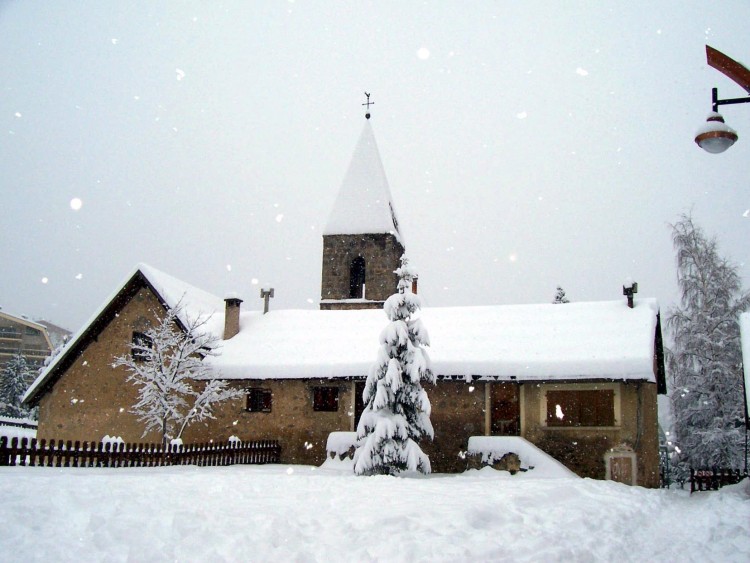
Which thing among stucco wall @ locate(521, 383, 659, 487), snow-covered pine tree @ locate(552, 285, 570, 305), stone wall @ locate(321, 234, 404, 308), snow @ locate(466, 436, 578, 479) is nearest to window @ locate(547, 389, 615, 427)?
stucco wall @ locate(521, 383, 659, 487)

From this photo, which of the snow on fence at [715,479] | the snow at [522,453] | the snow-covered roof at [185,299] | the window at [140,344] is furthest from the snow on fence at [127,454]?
the snow on fence at [715,479]

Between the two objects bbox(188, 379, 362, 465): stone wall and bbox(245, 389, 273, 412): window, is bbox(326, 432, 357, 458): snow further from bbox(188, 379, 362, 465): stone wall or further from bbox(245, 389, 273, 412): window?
bbox(245, 389, 273, 412): window

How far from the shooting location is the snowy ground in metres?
6.32

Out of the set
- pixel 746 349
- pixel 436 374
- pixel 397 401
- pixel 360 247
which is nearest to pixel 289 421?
pixel 436 374

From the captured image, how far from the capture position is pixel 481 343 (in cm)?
2144

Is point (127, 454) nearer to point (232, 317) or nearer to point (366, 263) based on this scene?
point (232, 317)

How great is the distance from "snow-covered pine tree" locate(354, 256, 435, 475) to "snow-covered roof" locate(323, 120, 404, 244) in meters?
16.7

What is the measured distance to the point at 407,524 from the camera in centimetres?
739

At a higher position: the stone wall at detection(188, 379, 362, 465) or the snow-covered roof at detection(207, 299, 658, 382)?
the snow-covered roof at detection(207, 299, 658, 382)

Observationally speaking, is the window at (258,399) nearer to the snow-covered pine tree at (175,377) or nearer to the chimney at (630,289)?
the snow-covered pine tree at (175,377)

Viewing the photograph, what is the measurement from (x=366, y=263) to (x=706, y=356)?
16059 mm

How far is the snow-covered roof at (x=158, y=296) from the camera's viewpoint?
23.0 meters

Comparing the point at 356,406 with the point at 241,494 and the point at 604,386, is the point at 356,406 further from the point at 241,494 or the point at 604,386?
the point at 241,494

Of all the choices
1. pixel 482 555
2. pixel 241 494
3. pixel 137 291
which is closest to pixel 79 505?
pixel 241 494
